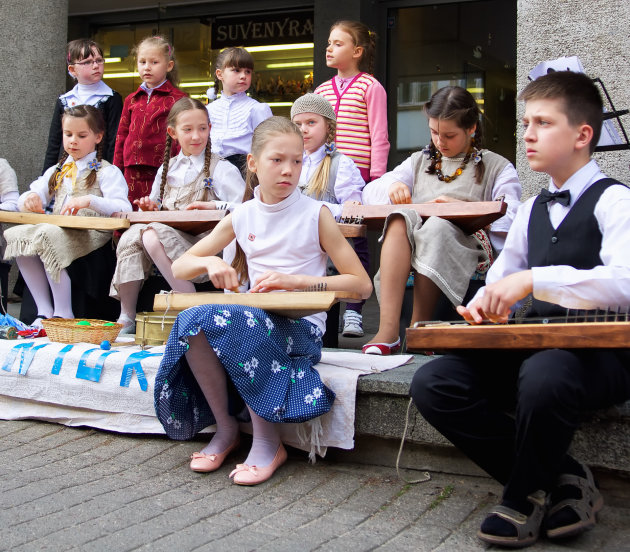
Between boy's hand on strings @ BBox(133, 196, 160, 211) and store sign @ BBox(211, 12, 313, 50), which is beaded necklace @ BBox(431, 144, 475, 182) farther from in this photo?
store sign @ BBox(211, 12, 313, 50)

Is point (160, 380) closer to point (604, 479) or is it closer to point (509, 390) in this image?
point (509, 390)

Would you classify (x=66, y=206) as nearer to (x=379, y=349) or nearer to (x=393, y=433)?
(x=379, y=349)

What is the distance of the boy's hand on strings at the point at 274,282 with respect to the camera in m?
2.96

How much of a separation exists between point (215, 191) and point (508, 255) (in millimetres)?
2358

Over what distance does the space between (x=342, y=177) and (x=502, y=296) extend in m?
2.15

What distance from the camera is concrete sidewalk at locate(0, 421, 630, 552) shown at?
2379 mm

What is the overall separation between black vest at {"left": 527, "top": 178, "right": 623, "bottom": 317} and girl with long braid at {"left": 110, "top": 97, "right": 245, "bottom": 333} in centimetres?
218

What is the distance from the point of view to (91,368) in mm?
3576

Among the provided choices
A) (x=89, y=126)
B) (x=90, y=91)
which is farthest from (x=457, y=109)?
(x=90, y=91)

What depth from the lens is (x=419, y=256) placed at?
356 cm

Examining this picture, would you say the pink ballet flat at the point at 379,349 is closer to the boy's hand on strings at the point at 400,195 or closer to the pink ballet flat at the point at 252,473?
the boy's hand on strings at the point at 400,195

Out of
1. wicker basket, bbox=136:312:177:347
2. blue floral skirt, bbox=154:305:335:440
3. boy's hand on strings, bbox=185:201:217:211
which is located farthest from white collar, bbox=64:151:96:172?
blue floral skirt, bbox=154:305:335:440

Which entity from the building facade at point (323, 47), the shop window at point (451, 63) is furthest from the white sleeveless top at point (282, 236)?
the shop window at point (451, 63)

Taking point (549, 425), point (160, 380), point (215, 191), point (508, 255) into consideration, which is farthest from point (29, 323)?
point (549, 425)
